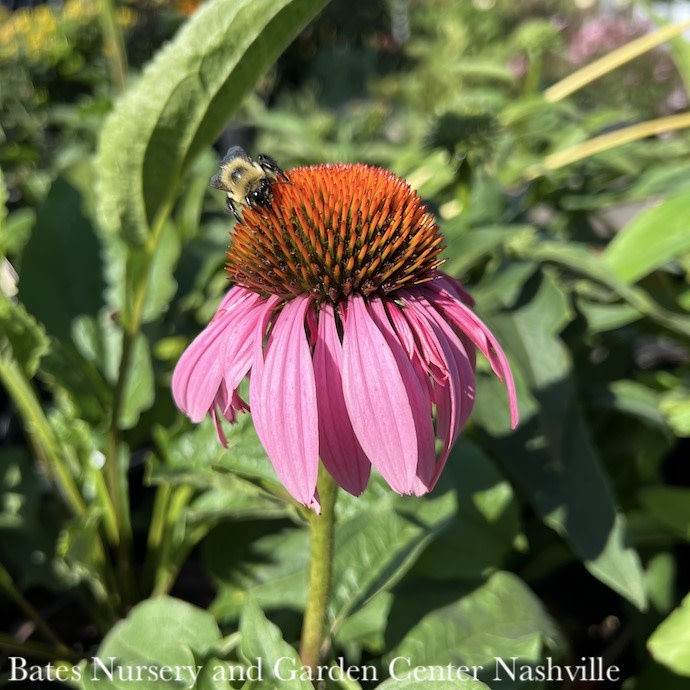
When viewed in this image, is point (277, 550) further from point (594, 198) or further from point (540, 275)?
point (594, 198)

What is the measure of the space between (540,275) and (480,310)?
11 centimetres

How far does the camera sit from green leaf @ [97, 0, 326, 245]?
1.65ft

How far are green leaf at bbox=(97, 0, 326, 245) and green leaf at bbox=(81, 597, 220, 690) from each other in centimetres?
35

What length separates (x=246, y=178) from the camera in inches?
16.7

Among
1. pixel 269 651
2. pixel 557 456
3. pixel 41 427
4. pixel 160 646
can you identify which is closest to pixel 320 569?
pixel 269 651

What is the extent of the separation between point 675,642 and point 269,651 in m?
0.37

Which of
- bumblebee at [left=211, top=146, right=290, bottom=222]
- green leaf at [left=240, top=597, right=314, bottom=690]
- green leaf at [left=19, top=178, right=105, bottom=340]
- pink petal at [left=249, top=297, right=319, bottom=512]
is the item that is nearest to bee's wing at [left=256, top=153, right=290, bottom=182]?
bumblebee at [left=211, top=146, right=290, bottom=222]

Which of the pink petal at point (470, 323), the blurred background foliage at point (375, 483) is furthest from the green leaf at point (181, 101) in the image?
the pink petal at point (470, 323)

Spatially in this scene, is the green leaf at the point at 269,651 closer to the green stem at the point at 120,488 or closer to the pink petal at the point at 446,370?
the pink petal at the point at 446,370

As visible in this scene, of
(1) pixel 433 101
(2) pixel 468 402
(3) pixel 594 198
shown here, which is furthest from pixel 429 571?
(1) pixel 433 101

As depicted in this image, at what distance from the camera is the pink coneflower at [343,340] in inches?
13.9

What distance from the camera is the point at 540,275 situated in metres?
0.78

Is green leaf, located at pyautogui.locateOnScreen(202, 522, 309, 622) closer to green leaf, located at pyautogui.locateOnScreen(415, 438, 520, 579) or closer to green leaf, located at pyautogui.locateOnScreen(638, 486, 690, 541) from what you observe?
green leaf, located at pyautogui.locateOnScreen(415, 438, 520, 579)

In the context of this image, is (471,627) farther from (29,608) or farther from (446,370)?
(29,608)
